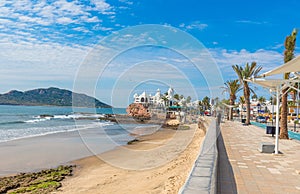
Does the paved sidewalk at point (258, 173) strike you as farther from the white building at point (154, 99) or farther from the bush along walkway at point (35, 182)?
Answer: the white building at point (154, 99)

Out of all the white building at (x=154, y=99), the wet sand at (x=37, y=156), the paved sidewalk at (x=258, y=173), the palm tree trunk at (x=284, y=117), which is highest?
the white building at (x=154, y=99)

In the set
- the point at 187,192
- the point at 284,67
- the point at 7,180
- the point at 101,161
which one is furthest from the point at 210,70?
the point at 187,192

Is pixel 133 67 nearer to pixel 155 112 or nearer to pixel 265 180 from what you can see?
pixel 265 180

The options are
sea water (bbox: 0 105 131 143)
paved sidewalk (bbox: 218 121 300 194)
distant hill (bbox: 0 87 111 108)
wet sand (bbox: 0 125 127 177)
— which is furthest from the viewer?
distant hill (bbox: 0 87 111 108)

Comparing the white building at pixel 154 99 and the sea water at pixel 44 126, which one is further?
the white building at pixel 154 99

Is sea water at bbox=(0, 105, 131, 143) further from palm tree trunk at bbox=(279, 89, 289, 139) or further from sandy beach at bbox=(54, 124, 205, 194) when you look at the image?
palm tree trunk at bbox=(279, 89, 289, 139)

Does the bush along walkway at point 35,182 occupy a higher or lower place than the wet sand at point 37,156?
higher

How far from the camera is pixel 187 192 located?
308 centimetres

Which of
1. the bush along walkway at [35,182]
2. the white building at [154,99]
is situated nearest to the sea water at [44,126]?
the white building at [154,99]

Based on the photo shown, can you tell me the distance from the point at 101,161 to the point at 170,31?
6.22 m

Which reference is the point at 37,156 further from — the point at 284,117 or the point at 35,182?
the point at 284,117

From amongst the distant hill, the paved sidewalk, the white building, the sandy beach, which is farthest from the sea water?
the distant hill

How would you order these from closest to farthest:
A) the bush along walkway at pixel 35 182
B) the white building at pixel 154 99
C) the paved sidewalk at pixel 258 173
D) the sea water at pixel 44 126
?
1. the paved sidewalk at pixel 258 173
2. the bush along walkway at pixel 35 182
3. the sea water at pixel 44 126
4. the white building at pixel 154 99

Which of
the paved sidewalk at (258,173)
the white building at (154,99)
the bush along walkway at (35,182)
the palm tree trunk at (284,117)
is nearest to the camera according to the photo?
the paved sidewalk at (258,173)
